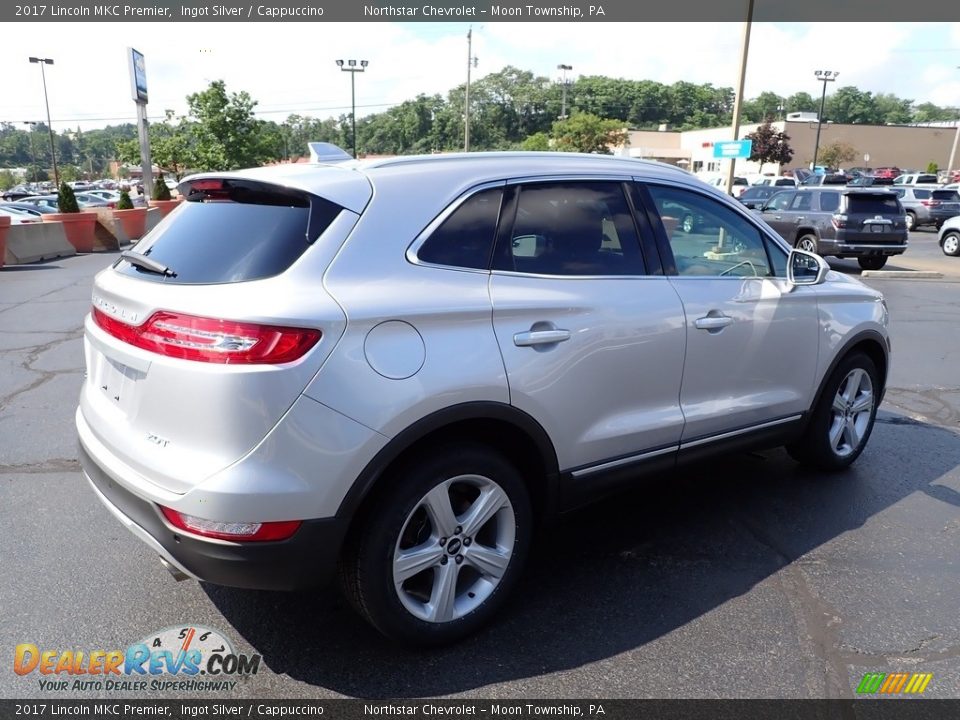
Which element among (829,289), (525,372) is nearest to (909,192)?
(829,289)

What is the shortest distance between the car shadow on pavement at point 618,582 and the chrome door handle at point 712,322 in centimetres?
74

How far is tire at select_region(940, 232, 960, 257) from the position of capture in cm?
1914

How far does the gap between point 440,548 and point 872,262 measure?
16534 millimetres

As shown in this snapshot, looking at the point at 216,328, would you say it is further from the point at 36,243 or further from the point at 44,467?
the point at 36,243

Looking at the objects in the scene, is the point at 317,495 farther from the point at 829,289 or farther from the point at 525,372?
the point at 829,289

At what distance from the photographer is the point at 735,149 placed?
663 inches

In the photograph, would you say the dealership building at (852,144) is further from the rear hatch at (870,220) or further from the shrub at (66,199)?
the shrub at (66,199)

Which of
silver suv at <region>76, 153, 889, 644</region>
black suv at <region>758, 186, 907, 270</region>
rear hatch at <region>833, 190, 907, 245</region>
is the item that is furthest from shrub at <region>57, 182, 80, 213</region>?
rear hatch at <region>833, 190, 907, 245</region>

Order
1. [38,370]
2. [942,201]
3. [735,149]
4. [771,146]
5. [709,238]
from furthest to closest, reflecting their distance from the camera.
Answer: [771,146] → [942,201] → [735,149] → [38,370] → [709,238]

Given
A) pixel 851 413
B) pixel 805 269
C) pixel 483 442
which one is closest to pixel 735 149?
pixel 851 413

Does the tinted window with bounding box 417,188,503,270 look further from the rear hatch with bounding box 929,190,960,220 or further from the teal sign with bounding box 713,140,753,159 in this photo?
the rear hatch with bounding box 929,190,960,220

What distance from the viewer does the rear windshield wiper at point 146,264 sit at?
8.75 ft

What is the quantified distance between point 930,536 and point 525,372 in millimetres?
2615

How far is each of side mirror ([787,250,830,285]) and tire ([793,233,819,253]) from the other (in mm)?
12225
